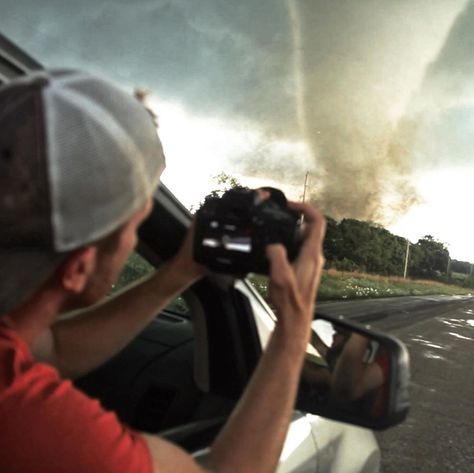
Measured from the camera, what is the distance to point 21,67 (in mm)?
1246

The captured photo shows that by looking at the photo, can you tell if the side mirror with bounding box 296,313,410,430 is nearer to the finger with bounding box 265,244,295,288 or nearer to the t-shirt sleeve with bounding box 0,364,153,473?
the finger with bounding box 265,244,295,288

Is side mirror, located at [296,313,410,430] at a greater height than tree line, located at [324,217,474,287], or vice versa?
tree line, located at [324,217,474,287]

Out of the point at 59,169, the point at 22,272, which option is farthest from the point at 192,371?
the point at 59,169

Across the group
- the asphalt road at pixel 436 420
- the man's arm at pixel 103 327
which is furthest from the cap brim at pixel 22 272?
the asphalt road at pixel 436 420

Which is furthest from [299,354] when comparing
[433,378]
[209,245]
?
[433,378]

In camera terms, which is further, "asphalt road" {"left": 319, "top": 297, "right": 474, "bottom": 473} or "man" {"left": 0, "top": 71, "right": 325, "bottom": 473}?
"asphalt road" {"left": 319, "top": 297, "right": 474, "bottom": 473}

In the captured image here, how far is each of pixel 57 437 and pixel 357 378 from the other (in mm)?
803

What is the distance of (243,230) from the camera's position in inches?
45.9

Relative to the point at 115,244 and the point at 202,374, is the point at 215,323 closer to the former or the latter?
the point at 202,374

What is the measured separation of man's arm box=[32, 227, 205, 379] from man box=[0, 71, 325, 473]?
1.16 ft

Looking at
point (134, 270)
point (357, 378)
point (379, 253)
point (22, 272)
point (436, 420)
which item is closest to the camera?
point (22, 272)

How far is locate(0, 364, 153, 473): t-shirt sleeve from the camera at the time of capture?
88 cm

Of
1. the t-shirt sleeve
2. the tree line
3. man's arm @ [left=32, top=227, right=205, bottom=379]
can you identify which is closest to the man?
the t-shirt sleeve

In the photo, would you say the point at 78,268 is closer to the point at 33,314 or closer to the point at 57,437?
the point at 33,314
